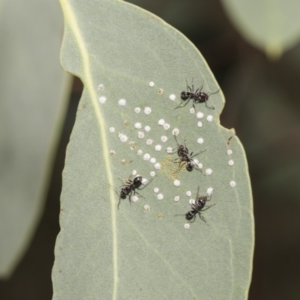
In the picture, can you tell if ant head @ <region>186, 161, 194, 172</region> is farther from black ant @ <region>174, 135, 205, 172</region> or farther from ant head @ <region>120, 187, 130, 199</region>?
ant head @ <region>120, 187, 130, 199</region>

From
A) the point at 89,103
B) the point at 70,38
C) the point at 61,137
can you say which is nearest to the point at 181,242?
the point at 89,103

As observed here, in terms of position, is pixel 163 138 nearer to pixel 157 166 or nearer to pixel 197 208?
pixel 157 166

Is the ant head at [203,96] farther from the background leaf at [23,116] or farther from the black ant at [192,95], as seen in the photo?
the background leaf at [23,116]

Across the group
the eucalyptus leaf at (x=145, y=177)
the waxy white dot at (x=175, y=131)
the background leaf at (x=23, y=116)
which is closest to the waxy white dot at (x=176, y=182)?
the eucalyptus leaf at (x=145, y=177)

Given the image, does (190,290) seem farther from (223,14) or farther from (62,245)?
(223,14)

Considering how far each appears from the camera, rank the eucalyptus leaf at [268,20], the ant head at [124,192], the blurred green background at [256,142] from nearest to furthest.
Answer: the ant head at [124,192]
the eucalyptus leaf at [268,20]
the blurred green background at [256,142]

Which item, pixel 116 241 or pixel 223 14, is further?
pixel 223 14
